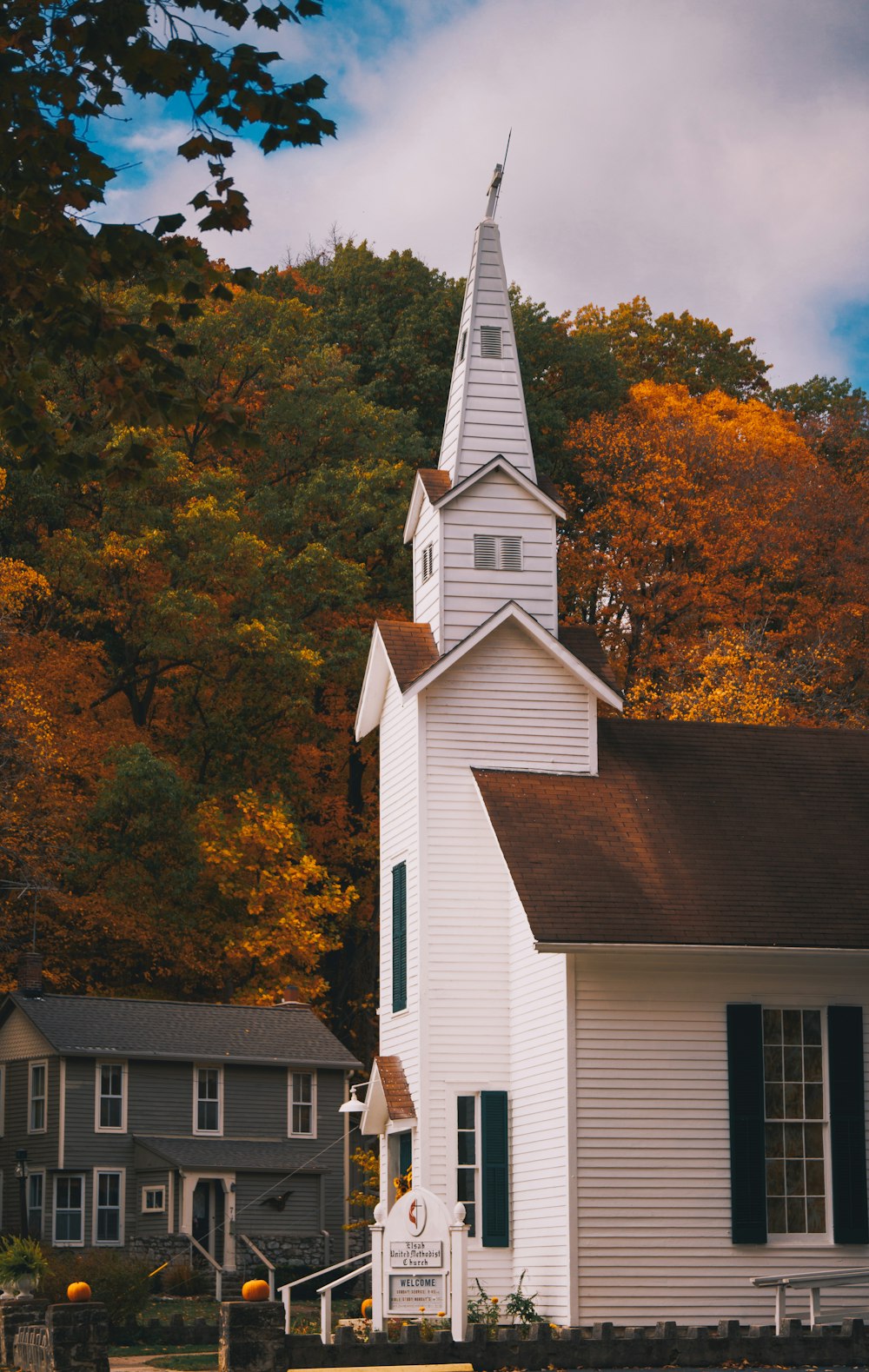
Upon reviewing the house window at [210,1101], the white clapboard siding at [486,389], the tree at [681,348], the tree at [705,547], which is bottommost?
the house window at [210,1101]

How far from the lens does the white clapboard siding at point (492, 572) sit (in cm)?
2400

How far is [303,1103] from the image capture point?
3919 centimetres

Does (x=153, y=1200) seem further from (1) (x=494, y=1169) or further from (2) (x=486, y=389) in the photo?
(2) (x=486, y=389)

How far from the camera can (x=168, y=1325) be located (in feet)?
76.1

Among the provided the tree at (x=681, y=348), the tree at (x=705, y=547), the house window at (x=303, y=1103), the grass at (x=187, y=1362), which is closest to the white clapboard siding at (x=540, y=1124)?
the grass at (x=187, y=1362)

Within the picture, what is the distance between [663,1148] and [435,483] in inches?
378

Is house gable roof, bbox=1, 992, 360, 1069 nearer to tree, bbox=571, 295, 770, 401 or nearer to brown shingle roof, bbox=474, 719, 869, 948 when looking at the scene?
brown shingle roof, bbox=474, 719, 869, 948

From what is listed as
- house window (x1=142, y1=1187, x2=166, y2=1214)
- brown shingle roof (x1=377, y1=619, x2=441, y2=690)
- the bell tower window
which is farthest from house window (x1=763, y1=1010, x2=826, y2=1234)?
house window (x1=142, y1=1187, x2=166, y2=1214)

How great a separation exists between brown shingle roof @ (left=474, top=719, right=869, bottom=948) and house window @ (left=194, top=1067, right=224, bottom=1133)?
17.4m

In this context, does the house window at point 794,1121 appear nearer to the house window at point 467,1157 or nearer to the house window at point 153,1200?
the house window at point 467,1157

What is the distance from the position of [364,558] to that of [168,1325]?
2537cm

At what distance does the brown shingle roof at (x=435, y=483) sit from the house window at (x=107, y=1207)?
1875 centimetres

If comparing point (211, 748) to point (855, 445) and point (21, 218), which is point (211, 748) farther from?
point (21, 218)

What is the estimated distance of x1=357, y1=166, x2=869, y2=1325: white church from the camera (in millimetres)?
19672
